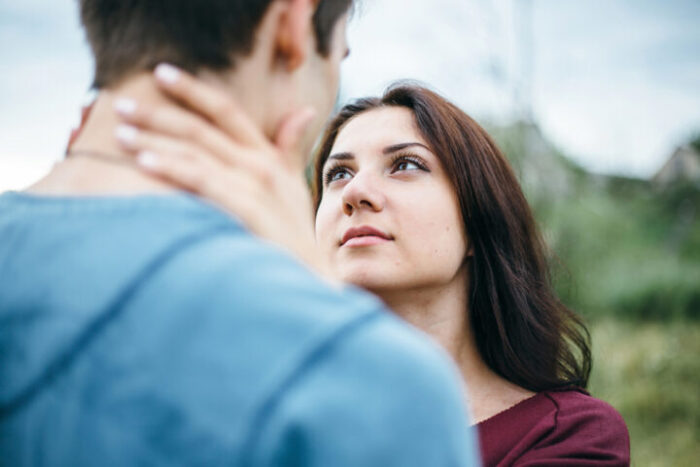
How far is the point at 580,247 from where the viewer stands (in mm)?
8922

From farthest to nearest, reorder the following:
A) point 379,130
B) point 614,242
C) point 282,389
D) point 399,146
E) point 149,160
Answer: point 614,242, point 379,130, point 399,146, point 149,160, point 282,389

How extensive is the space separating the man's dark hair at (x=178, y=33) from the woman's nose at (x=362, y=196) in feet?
4.63

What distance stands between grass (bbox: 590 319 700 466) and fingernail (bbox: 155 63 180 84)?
6324 millimetres

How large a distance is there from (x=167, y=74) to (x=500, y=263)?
1.95 m

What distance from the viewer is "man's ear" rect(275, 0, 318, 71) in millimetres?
967

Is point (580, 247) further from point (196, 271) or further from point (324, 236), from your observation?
point (196, 271)

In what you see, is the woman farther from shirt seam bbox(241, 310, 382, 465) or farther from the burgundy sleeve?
shirt seam bbox(241, 310, 382, 465)

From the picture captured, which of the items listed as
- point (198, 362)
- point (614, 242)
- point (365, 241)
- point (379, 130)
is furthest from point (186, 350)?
point (614, 242)

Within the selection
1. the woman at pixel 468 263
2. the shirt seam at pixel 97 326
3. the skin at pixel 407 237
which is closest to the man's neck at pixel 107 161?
the shirt seam at pixel 97 326

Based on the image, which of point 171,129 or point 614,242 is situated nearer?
point 171,129

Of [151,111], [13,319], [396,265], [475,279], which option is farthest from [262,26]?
[475,279]

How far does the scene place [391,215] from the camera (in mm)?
2316

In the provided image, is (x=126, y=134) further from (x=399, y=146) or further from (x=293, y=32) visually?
(x=399, y=146)

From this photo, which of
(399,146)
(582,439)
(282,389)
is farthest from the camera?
(399,146)
